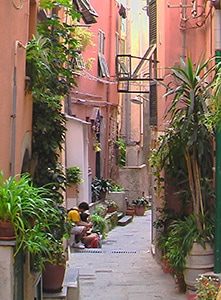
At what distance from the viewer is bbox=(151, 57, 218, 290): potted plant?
889cm

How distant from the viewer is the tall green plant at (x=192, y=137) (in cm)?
887

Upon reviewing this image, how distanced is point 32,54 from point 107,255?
7.23 m

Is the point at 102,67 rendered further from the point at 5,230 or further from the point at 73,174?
the point at 5,230

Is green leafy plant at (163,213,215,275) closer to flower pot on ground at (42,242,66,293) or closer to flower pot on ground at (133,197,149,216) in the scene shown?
flower pot on ground at (42,242,66,293)

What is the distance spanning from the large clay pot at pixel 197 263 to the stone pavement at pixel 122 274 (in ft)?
1.53

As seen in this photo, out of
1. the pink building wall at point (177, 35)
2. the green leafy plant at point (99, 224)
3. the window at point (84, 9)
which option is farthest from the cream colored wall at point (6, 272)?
the green leafy plant at point (99, 224)

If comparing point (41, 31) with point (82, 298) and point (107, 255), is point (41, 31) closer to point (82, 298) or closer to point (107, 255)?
point (82, 298)

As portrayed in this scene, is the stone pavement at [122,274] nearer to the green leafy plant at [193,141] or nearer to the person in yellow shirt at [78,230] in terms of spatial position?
the person in yellow shirt at [78,230]

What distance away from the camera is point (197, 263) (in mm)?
9078

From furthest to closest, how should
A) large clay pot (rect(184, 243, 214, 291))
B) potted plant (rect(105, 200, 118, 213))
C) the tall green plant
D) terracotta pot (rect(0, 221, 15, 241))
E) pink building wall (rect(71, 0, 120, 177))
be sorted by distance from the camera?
potted plant (rect(105, 200, 118, 213)) < pink building wall (rect(71, 0, 120, 177)) < large clay pot (rect(184, 243, 214, 291)) < the tall green plant < terracotta pot (rect(0, 221, 15, 241))

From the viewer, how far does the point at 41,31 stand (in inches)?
342

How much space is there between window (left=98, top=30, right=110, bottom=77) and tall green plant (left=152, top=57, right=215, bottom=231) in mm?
11983

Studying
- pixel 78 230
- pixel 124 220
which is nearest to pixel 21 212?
pixel 78 230

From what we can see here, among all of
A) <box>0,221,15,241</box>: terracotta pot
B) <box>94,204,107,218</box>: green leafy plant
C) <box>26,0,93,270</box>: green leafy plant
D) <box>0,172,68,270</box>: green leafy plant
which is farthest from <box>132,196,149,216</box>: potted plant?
<box>0,221,15,241</box>: terracotta pot
